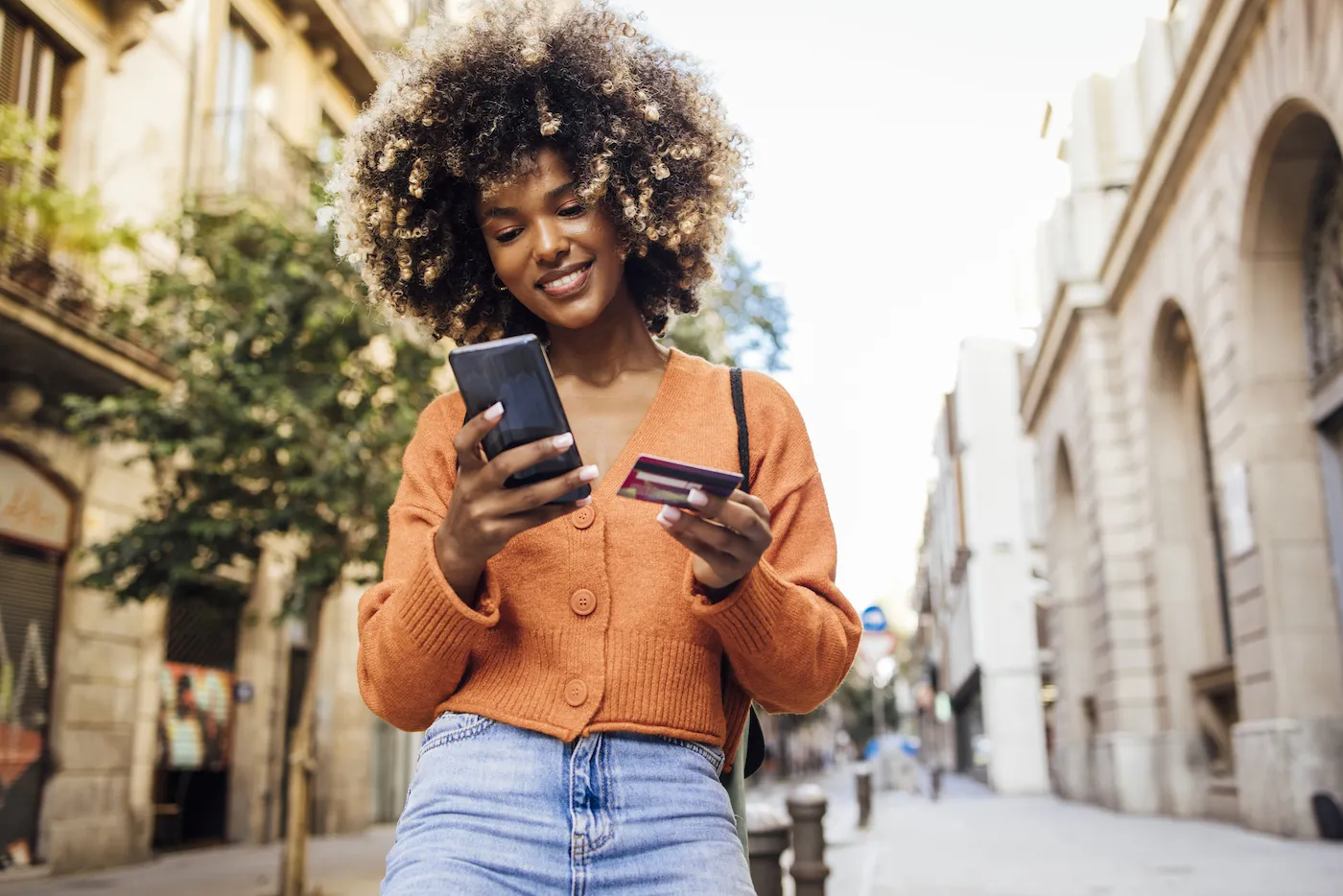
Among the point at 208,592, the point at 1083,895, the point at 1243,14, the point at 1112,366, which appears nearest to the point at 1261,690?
the point at 1083,895

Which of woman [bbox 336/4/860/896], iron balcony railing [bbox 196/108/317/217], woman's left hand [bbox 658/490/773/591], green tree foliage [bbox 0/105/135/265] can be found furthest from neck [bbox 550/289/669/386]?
iron balcony railing [bbox 196/108/317/217]

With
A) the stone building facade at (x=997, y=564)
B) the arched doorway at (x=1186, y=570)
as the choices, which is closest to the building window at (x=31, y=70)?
the arched doorway at (x=1186, y=570)

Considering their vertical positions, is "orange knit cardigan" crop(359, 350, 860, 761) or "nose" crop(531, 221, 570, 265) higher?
"nose" crop(531, 221, 570, 265)

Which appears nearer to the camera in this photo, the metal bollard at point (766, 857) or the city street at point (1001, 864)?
the metal bollard at point (766, 857)

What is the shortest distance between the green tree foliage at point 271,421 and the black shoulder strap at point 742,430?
7.98 m

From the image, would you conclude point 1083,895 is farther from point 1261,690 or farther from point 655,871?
point 655,871

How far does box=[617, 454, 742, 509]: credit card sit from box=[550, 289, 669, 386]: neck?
24.4 inches

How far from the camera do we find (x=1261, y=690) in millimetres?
12602

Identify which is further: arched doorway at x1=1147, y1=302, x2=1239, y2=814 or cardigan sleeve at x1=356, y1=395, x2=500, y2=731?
arched doorway at x1=1147, y1=302, x2=1239, y2=814

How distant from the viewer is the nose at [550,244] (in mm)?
2139

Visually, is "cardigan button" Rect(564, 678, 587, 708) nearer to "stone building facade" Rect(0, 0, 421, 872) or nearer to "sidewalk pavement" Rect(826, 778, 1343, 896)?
"sidewalk pavement" Rect(826, 778, 1343, 896)

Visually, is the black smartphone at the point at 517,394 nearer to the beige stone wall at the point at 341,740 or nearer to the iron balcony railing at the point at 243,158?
the iron balcony railing at the point at 243,158

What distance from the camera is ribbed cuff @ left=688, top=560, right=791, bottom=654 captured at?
71.8 inches

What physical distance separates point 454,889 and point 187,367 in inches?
388
